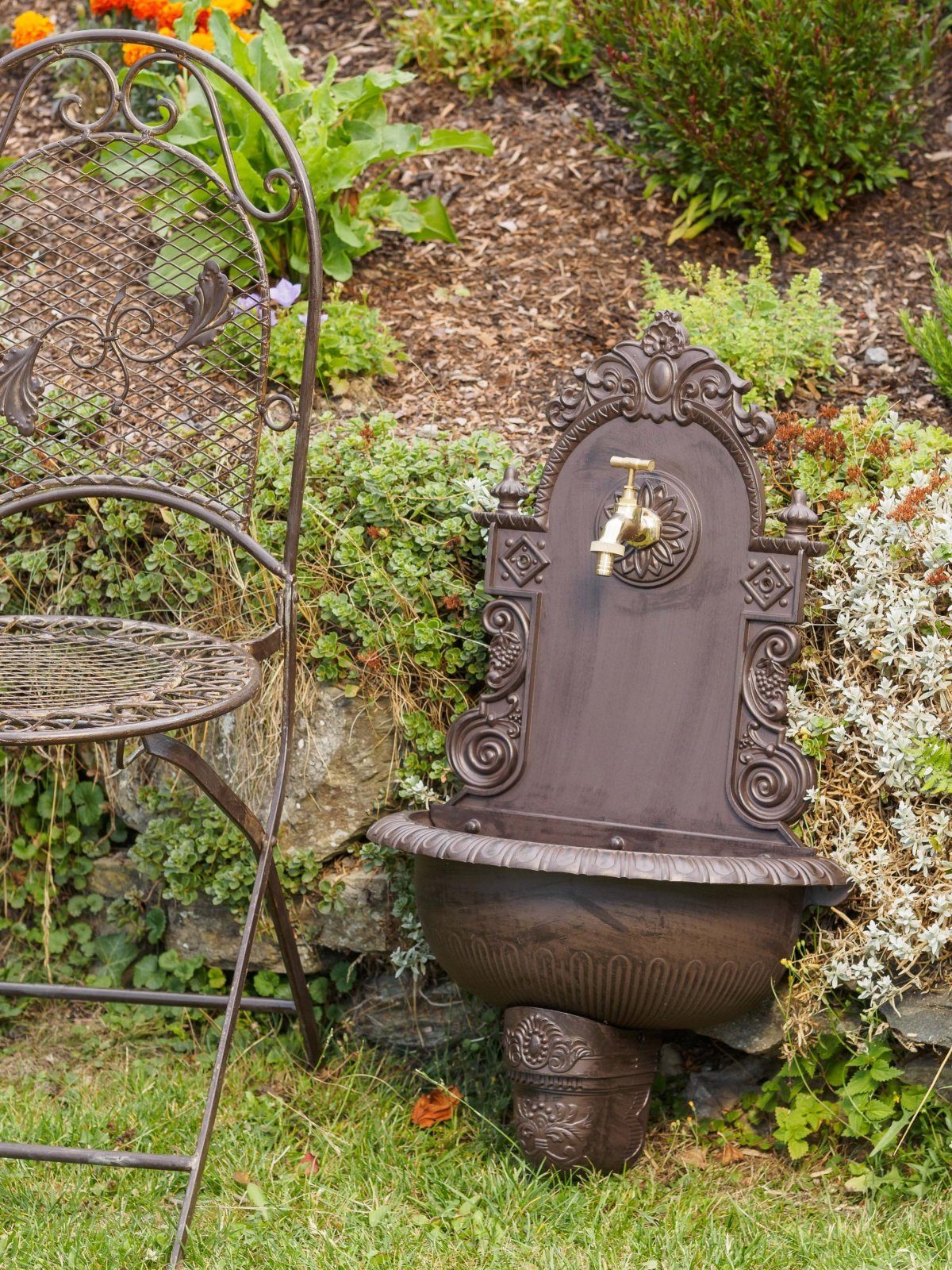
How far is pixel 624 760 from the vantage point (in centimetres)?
219

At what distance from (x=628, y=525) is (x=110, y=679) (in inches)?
34.1

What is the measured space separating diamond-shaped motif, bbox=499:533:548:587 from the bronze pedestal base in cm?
74

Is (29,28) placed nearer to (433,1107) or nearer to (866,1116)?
(433,1107)

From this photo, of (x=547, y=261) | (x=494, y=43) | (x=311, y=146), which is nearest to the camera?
(x=311, y=146)

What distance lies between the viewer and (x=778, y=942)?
2.08 metres

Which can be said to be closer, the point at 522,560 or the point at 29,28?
the point at 522,560

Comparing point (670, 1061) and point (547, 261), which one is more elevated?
point (547, 261)

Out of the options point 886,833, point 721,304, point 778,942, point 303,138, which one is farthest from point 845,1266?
point 303,138

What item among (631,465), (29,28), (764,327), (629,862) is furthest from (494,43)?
(629,862)

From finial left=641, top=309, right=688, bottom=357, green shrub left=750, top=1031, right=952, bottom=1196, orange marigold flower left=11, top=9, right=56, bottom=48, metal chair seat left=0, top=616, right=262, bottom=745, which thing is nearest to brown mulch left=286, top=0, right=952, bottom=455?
finial left=641, top=309, right=688, bottom=357

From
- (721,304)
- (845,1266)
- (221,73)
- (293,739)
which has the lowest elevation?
(845,1266)

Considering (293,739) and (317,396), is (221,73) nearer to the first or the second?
(317,396)

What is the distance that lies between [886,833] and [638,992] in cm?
51

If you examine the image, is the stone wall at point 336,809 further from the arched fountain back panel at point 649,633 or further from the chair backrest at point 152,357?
the chair backrest at point 152,357
